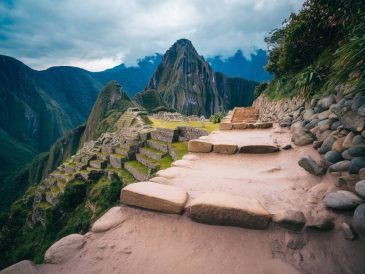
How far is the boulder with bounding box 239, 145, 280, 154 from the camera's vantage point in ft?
11.1

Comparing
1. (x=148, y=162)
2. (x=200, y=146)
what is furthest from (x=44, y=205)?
(x=200, y=146)

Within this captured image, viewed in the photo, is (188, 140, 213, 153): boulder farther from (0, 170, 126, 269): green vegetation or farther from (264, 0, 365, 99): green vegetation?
(0, 170, 126, 269): green vegetation

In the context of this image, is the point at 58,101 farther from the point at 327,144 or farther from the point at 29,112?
the point at 327,144

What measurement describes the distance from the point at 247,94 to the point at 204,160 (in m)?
160

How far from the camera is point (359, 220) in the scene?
1.19 metres

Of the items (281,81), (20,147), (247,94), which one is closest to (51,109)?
(20,147)

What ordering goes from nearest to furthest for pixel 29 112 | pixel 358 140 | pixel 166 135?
pixel 358 140 < pixel 166 135 < pixel 29 112

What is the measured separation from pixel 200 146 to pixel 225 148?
0.49 metres

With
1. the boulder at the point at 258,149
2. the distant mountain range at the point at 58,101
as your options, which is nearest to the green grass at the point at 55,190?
the boulder at the point at 258,149

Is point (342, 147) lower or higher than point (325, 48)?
lower

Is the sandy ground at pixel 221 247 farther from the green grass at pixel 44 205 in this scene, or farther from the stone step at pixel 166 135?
the green grass at pixel 44 205

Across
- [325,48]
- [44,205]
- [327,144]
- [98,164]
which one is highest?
[325,48]

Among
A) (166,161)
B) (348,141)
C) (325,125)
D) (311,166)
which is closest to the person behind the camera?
(348,141)

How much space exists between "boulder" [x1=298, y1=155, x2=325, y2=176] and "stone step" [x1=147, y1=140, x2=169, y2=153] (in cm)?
1184
